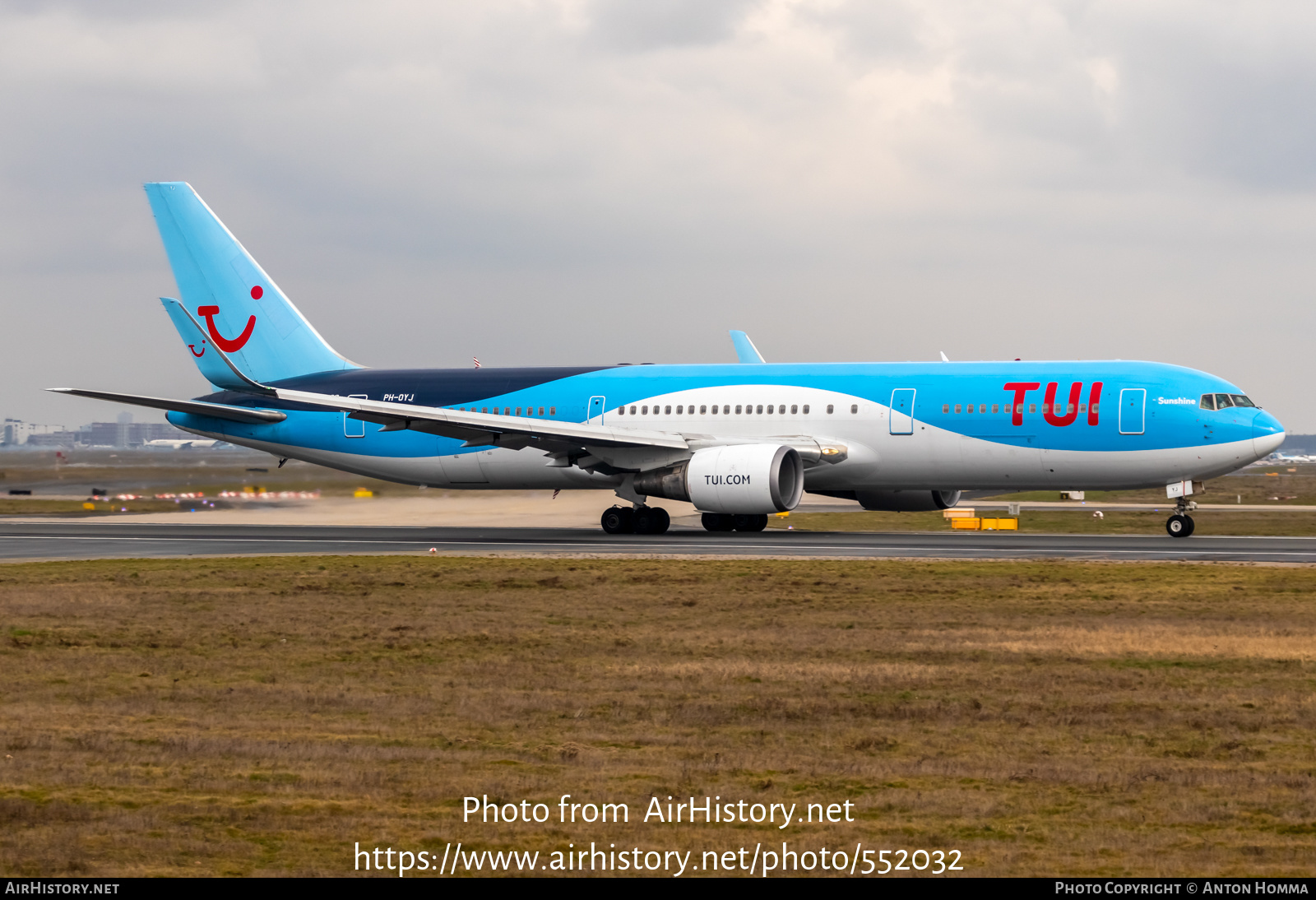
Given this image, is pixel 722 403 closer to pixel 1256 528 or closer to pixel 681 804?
pixel 1256 528

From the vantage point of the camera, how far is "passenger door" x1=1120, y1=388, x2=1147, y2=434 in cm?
3359

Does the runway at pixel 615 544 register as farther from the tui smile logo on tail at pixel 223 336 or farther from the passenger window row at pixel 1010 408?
the tui smile logo on tail at pixel 223 336

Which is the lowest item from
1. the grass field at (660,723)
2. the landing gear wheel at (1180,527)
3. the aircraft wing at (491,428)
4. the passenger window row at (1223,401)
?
the grass field at (660,723)

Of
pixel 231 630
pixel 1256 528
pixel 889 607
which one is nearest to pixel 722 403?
pixel 1256 528

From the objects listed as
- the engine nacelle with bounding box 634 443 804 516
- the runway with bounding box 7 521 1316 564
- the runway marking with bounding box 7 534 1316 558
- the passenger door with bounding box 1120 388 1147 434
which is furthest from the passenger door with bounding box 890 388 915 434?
the passenger door with bounding box 1120 388 1147 434

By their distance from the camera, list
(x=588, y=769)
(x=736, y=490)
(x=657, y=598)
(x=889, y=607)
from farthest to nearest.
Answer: (x=736, y=490), (x=657, y=598), (x=889, y=607), (x=588, y=769)

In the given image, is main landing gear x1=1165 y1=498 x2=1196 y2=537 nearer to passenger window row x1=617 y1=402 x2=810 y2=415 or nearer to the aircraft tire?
passenger window row x1=617 y1=402 x2=810 y2=415

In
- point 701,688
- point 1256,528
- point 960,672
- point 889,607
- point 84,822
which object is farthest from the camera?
point 1256,528

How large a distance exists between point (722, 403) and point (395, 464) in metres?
9.91

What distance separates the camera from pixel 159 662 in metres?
14.3

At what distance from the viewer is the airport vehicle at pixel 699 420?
111 feet

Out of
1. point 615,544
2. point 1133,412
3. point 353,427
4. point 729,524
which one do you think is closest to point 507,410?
point 353,427

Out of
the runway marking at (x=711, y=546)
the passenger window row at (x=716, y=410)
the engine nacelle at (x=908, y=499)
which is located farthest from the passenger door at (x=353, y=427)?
the engine nacelle at (x=908, y=499)

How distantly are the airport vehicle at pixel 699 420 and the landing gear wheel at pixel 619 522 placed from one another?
6cm
